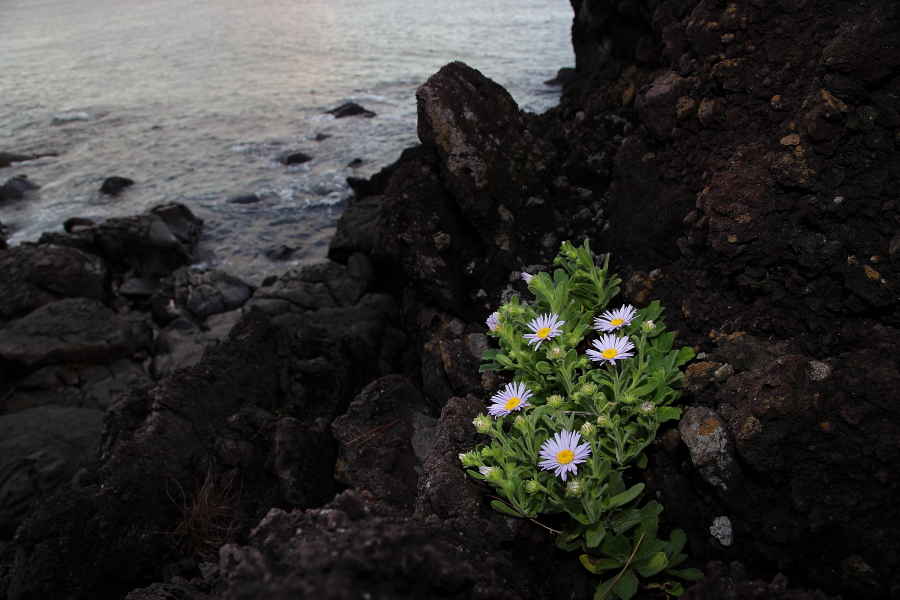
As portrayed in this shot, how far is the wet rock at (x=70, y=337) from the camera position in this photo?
736 cm

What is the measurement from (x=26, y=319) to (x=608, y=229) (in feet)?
27.2

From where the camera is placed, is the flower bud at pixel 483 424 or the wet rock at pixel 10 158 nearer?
the flower bud at pixel 483 424

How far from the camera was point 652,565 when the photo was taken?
2182 mm

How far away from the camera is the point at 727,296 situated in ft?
9.47

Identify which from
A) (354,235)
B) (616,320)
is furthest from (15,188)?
(616,320)

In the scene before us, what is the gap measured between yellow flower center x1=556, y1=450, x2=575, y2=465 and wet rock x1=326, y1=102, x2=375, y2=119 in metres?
18.4

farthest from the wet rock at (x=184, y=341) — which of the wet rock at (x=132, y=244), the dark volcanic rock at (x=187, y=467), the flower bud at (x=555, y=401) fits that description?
the flower bud at (x=555, y=401)

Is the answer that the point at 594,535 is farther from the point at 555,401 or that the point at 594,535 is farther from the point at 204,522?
the point at 204,522

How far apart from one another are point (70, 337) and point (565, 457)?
25.8ft

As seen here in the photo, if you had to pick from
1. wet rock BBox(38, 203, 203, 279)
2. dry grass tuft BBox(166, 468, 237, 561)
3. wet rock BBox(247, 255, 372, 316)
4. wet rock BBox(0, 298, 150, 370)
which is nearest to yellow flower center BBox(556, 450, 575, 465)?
dry grass tuft BBox(166, 468, 237, 561)

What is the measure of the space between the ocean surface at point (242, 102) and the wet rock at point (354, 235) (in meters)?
1.59

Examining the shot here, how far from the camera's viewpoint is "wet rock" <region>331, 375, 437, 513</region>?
331 cm

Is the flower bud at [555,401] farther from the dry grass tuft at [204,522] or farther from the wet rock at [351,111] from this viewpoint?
the wet rock at [351,111]

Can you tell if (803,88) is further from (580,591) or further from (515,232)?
(580,591)
